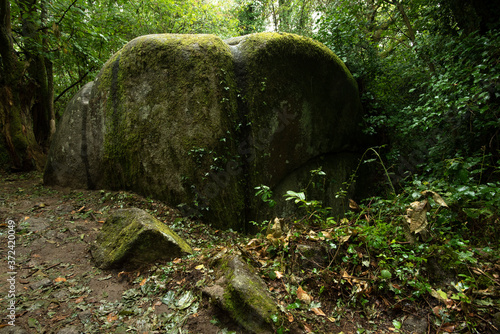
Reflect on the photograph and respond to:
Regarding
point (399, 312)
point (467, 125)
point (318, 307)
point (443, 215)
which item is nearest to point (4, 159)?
point (318, 307)

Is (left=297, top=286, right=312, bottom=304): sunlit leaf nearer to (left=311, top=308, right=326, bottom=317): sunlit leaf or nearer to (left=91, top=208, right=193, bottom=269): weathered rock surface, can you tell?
(left=311, top=308, right=326, bottom=317): sunlit leaf

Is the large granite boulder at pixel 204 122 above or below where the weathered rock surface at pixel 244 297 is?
above

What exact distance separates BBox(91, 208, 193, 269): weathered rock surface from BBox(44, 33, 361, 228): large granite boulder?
3.94 feet

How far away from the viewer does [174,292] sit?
2332 mm

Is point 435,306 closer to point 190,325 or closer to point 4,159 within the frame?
point 190,325

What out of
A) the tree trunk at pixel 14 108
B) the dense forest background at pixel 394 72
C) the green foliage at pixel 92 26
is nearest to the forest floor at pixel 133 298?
the dense forest background at pixel 394 72

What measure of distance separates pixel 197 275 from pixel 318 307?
116cm

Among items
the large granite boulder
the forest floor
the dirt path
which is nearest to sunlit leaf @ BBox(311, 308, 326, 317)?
the forest floor

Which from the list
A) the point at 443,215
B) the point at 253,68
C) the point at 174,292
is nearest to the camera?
the point at 174,292

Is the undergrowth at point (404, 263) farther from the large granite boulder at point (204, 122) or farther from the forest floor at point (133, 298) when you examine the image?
the large granite boulder at point (204, 122)

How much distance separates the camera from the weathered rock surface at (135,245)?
2758mm

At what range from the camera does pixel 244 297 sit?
1892mm

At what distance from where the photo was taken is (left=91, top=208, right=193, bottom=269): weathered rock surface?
9.05ft

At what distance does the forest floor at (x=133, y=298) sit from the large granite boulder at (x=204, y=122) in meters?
1.16
